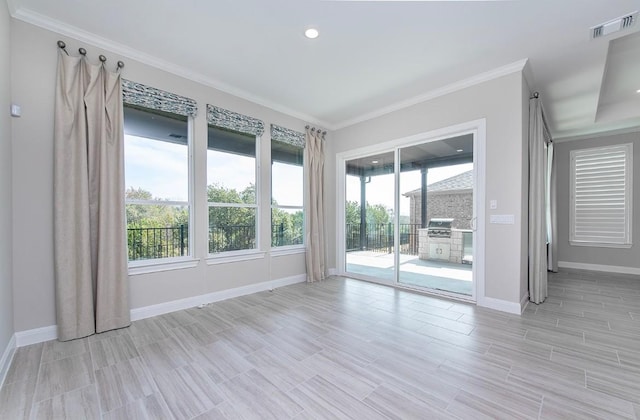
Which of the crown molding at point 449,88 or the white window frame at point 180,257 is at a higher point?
the crown molding at point 449,88

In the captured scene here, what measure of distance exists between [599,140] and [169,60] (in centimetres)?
777

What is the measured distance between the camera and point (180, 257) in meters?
3.26

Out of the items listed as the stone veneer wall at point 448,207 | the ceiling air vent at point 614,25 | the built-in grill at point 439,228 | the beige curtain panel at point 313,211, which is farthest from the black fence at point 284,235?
the ceiling air vent at point 614,25

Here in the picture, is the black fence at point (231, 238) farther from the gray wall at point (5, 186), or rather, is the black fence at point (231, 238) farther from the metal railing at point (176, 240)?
the gray wall at point (5, 186)

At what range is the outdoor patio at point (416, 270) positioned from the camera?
12.1ft

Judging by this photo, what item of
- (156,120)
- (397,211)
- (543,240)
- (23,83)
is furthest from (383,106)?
(23,83)

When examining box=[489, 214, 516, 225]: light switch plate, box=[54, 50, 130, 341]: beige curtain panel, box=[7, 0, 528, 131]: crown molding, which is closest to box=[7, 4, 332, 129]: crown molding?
box=[7, 0, 528, 131]: crown molding

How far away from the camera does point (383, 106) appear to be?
4227mm

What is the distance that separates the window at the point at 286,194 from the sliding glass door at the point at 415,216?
3.22 ft

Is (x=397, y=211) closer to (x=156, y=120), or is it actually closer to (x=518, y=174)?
(x=518, y=174)

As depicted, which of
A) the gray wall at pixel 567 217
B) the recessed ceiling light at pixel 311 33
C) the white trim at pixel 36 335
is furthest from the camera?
the gray wall at pixel 567 217

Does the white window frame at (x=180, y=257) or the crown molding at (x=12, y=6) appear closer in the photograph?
the crown molding at (x=12, y=6)

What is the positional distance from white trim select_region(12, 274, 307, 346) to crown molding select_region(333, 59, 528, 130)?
3007mm

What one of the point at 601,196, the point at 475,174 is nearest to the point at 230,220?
the point at 475,174
